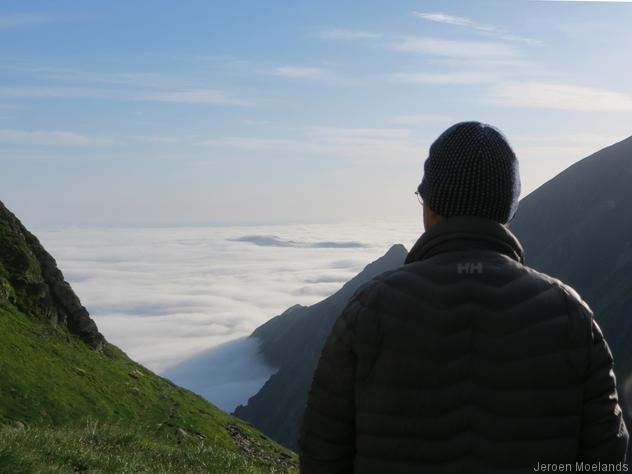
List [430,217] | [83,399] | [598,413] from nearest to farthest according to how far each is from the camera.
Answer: [598,413] → [430,217] → [83,399]

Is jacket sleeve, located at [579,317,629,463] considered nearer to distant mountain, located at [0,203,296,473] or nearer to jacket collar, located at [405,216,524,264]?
jacket collar, located at [405,216,524,264]

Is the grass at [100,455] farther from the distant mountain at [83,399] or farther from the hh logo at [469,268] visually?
the hh logo at [469,268]

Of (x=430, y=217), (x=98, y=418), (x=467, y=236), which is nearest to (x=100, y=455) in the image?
(x=430, y=217)

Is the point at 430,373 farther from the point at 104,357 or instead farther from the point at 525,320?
the point at 104,357

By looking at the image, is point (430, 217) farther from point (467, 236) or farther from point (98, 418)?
point (98, 418)

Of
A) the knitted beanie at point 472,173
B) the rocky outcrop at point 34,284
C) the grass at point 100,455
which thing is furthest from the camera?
the rocky outcrop at point 34,284

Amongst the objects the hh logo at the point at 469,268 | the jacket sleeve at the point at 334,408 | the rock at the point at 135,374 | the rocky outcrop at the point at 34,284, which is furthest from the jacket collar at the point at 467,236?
the rock at the point at 135,374

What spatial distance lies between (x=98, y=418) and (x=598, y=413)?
3122 centimetres

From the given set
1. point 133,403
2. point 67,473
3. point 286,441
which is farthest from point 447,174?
point 286,441

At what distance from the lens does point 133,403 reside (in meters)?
39.4

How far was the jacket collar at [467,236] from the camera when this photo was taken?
181 inches

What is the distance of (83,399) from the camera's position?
113 ft

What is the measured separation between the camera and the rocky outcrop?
134 feet

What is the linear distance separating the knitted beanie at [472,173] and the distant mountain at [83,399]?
10.8 meters
